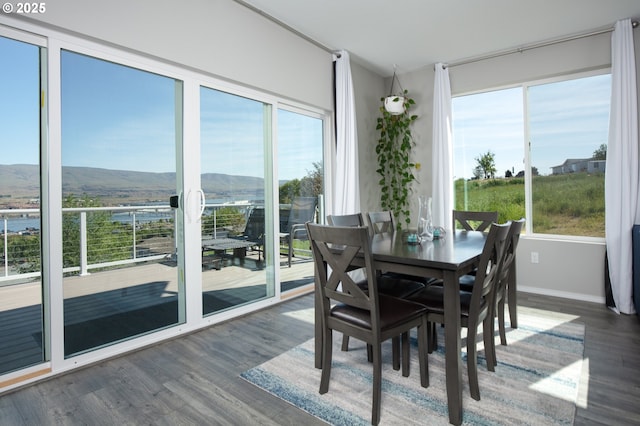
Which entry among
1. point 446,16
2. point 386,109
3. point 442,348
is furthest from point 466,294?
point 386,109

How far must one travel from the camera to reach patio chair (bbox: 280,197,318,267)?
12.4 feet

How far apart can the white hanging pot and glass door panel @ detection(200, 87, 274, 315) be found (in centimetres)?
162

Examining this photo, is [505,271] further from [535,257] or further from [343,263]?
[535,257]

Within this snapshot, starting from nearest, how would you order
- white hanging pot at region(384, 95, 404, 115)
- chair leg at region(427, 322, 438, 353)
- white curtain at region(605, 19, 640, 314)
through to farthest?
chair leg at region(427, 322, 438, 353)
white curtain at region(605, 19, 640, 314)
white hanging pot at region(384, 95, 404, 115)

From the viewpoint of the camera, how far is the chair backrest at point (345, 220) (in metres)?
2.71

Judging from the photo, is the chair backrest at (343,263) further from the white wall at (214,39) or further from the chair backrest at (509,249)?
the white wall at (214,39)

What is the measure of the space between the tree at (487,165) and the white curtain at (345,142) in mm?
1594

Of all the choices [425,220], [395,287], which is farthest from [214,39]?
[395,287]

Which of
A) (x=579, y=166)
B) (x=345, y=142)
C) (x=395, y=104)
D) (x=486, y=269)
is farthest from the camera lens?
(x=395, y=104)

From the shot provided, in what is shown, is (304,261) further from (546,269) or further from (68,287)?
(546,269)

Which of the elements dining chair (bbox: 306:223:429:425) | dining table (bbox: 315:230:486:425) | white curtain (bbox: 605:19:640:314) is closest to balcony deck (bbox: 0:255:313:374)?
dining table (bbox: 315:230:486:425)

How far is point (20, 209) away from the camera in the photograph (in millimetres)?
2074

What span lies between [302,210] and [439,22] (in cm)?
229

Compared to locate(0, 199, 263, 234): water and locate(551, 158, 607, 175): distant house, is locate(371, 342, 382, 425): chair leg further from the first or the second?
locate(551, 158, 607, 175): distant house
